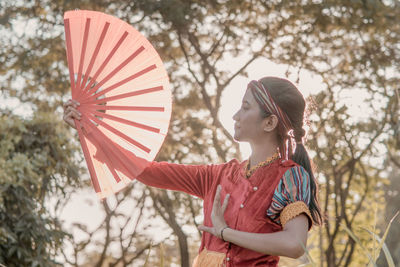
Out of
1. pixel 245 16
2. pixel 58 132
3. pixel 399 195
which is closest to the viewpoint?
pixel 58 132

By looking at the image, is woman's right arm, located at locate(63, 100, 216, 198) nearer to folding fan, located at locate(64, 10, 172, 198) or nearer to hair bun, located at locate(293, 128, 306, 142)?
folding fan, located at locate(64, 10, 172, 198)

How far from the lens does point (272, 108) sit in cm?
183

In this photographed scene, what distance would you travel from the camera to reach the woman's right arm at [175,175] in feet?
6.50

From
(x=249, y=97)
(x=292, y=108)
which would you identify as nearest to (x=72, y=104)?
(x=249, y=97)

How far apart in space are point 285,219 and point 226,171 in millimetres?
341

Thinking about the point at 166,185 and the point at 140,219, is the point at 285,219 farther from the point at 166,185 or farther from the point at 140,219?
the point at 140,219

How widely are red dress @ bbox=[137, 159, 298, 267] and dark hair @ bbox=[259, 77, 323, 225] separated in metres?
0.08

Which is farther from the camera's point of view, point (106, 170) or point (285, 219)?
point (106, 170)

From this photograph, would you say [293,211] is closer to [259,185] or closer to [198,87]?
[259,185]

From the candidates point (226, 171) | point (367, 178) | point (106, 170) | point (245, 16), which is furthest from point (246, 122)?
point (367, 178)

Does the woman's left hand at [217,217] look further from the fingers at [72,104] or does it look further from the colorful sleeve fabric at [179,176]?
the fingers at [72,104]

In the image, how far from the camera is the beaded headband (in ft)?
5.99

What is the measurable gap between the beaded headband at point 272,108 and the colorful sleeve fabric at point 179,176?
0.81ft

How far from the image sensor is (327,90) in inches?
265
